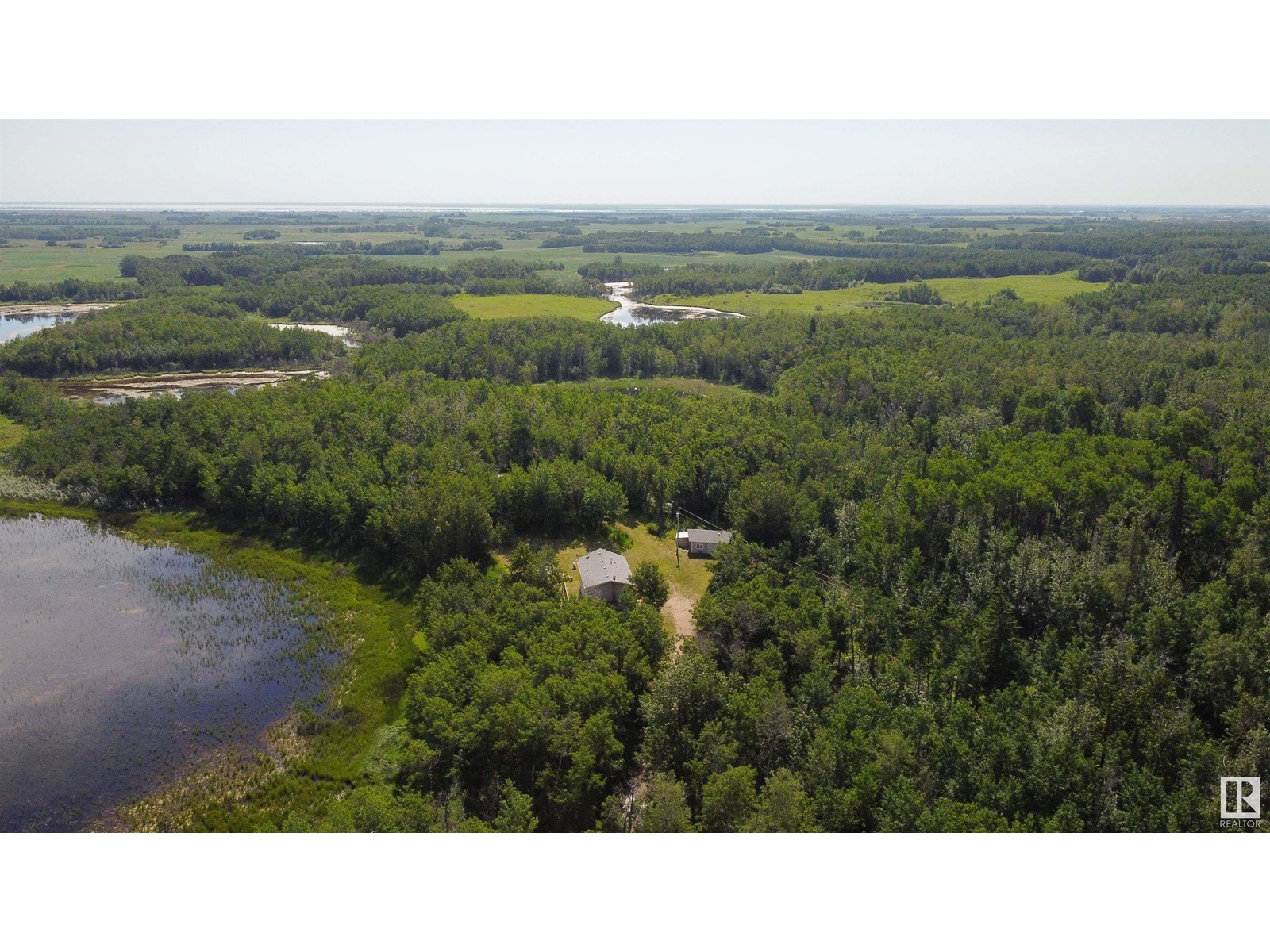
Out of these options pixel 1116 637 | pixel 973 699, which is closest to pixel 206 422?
pixel 973 699

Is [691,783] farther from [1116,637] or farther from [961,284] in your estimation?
[961,284]

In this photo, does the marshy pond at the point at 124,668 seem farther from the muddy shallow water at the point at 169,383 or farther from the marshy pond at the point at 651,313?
the marshy pond at the point at 651,313

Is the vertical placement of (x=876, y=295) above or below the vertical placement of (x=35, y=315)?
above

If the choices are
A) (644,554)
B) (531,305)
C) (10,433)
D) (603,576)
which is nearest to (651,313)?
(531,305)

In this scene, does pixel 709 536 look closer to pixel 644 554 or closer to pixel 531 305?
pixel 644 554
